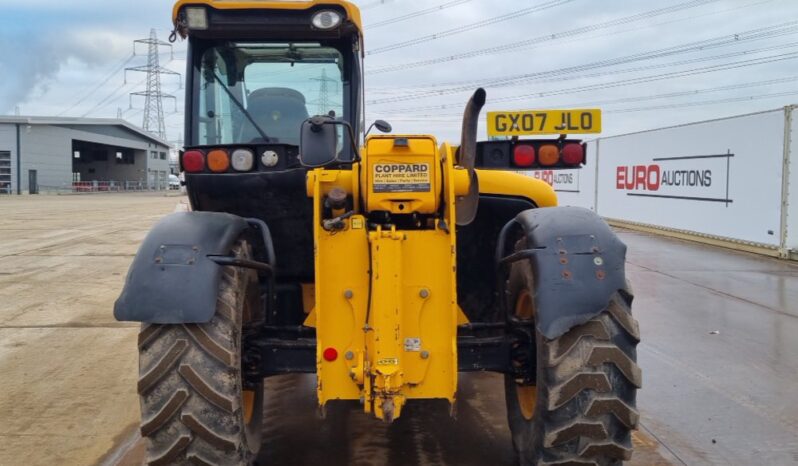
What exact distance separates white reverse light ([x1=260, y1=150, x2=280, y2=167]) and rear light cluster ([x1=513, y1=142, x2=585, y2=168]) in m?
1.25

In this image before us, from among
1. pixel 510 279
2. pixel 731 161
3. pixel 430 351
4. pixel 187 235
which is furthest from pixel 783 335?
pixel 731 161

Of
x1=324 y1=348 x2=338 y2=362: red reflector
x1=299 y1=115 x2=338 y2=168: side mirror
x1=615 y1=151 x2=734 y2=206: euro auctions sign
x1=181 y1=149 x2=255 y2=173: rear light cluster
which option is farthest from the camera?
x1=615 y1=151 x2=734 y2=206: euro auctions sign

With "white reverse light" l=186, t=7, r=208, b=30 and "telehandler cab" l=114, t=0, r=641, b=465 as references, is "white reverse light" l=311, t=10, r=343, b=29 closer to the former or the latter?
"white reverse light" l=186, t=7, r=208, b=30

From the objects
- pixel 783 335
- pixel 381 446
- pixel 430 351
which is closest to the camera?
pixel 430 351

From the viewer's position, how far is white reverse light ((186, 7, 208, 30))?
12.7 feet

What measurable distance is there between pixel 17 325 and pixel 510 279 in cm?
645

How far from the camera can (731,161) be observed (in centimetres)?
1462

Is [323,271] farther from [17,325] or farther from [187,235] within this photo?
[17,325]

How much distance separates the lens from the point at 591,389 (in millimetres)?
3111

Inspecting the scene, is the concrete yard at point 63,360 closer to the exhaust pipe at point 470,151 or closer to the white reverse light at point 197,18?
the white reverse light at point 197,18

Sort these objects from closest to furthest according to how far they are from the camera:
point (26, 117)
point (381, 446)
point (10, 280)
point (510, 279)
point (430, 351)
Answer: point (430, 351) → point (510, 279) → point (381, 446) → point (10, 280) → point (26, 117)

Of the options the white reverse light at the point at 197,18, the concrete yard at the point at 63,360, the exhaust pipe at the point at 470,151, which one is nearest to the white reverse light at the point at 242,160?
the white reverse light at the point at 197,18

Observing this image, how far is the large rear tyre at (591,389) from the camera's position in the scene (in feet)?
10.2

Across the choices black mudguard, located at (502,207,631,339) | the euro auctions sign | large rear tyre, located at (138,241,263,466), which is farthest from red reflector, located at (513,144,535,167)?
the euro auctions sign
